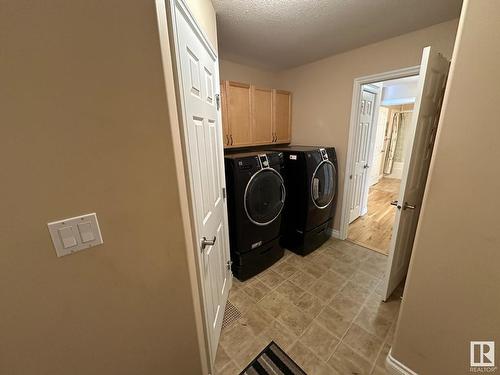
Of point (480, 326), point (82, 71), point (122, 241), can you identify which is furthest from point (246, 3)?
point (480, 326)

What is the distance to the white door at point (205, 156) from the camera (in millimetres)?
883

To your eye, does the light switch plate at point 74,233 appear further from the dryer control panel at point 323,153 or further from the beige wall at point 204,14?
the dryer control panel at point 323,153

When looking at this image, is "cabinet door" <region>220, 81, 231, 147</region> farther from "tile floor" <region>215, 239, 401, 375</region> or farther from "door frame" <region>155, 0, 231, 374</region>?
"tile floor" <region>215, 239, 401, 375</region>

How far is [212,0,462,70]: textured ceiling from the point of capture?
1.38 meters

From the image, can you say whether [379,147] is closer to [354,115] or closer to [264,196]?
[354,115]

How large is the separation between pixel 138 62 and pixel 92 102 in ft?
0.60

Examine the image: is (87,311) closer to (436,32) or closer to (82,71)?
(82,71)

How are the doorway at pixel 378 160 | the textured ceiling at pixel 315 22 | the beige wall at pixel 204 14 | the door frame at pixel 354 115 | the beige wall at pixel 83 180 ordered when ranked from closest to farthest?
1. the beige wall at pixel 83 180
2. the beige wall at pixel 204 14
3. the textured ceiling at pixel 315 22
4. the door frame at pixel 354 115
5. the doorway at pixel 378 160

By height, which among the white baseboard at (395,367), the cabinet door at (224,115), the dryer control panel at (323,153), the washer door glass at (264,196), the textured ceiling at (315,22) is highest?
the textured ceiling at (315,22)

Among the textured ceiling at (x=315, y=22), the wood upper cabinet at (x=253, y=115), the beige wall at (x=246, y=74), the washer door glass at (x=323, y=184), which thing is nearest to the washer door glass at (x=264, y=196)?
the washer door glass at (x=323, y=184)

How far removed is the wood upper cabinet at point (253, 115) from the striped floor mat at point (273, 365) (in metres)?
1.83

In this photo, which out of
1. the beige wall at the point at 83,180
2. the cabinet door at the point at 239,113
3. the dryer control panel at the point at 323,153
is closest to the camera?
the beige wall at the point at 83,180

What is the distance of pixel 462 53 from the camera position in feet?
2.53

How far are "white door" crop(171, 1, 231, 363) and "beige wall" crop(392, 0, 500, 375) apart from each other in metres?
1.12
